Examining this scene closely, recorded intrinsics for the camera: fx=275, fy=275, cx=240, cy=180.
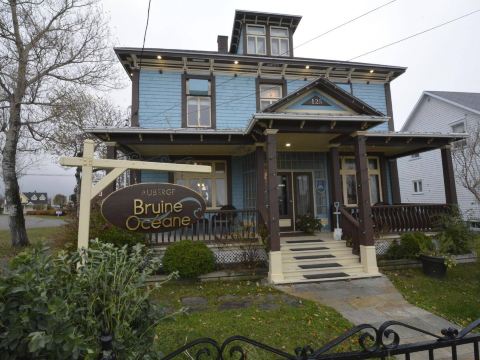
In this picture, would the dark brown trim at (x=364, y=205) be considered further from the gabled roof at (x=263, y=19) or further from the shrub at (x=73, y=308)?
the gabled roof at (x=263, y=19)

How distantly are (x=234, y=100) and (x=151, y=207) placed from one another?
7945 mm

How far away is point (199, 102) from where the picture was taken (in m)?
10.2

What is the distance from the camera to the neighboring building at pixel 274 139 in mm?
7195

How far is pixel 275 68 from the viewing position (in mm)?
10523

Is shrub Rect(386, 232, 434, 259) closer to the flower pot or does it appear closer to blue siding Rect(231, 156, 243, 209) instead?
the flower pot

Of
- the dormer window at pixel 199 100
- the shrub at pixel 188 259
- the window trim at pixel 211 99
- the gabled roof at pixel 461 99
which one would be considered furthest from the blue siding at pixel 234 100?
the gabled roof at pixel 461 99

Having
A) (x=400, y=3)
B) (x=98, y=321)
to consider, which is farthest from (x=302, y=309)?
(x=400, y=3)

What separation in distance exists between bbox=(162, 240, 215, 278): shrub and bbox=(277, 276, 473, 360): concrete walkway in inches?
72.9

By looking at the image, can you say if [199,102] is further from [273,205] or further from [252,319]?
[252,319]

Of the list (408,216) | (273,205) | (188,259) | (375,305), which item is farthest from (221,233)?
(408,216)

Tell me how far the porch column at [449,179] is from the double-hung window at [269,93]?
6.06 meters

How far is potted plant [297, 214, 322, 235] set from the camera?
929cm

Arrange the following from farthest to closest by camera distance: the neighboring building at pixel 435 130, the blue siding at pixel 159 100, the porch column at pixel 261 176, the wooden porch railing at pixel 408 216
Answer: the neighboring building at pixel 435 130 < the blue siding at pixel 159 100 < the wooden porch railing at pixel 408 216 < the porch column at pixel 261 176

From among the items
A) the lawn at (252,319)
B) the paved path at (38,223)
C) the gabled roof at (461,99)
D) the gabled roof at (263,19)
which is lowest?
the lawn at (252,319)
